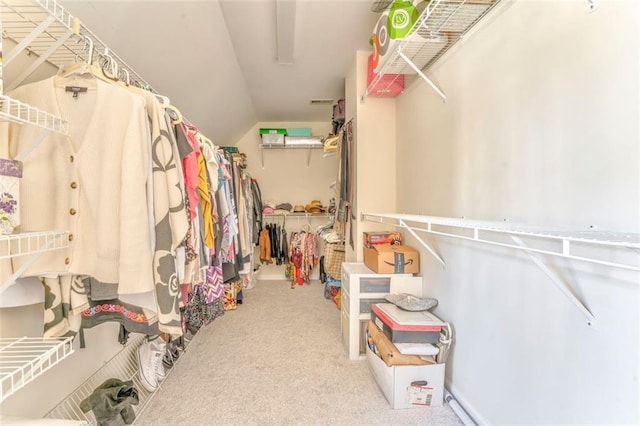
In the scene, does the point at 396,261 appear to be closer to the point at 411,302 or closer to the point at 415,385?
the point at 411,302

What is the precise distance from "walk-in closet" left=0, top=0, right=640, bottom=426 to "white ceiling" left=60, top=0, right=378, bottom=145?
20 millimetres

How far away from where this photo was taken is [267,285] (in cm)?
422

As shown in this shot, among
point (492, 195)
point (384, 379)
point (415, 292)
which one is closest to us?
point (492, 195)

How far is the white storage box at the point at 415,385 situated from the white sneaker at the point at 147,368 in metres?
1.45

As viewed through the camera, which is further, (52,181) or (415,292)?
(415,292)

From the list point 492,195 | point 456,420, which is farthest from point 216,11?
point 456,420

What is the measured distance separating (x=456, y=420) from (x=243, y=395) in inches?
49.0

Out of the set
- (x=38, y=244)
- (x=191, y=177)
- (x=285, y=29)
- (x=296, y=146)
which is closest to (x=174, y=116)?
(x=191, y=177)

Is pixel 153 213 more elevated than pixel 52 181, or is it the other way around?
pixel 52 181

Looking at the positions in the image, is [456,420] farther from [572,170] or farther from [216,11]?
[216,11]

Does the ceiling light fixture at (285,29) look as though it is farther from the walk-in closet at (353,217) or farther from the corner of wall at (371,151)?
the corner of wall at (371,151)

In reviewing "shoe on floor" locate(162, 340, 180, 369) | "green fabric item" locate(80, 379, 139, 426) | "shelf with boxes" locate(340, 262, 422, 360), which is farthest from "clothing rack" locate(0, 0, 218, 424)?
"shelf with boxes" locate(340, 262, 422, 360)

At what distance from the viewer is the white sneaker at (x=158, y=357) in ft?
5.89

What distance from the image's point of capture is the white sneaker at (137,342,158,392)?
5.65 feet
